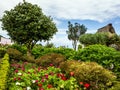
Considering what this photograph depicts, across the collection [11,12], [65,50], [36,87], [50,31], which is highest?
[11,12]

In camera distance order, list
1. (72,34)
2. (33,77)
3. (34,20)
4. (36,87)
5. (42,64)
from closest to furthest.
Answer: (36,87) → (33,77) → (42,64) → (34,20) → (72,34)

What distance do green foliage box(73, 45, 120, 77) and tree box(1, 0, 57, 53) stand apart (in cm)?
1660

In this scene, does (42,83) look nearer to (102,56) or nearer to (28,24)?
(102,56)

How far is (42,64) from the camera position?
22125 millimetres

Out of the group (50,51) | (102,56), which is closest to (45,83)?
(102,56)

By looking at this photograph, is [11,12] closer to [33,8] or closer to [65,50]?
[33,8]

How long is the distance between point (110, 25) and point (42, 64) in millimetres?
43111

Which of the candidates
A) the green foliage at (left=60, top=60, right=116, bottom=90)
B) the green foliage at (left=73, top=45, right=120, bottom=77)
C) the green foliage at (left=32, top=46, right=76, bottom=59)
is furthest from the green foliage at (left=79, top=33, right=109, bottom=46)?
the green foliage at (left=60, top=60, right=116, bottom=90)

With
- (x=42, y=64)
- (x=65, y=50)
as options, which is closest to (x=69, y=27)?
(x=65, y=50)

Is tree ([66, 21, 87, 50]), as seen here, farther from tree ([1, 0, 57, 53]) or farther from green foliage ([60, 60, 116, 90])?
green foliage ([60, 60, 116, 90])

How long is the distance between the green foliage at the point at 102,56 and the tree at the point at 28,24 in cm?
1660

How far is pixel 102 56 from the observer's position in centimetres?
1700

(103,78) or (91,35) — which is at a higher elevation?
(91,35)

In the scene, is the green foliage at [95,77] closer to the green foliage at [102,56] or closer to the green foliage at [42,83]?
the green foliage at [42,83]
